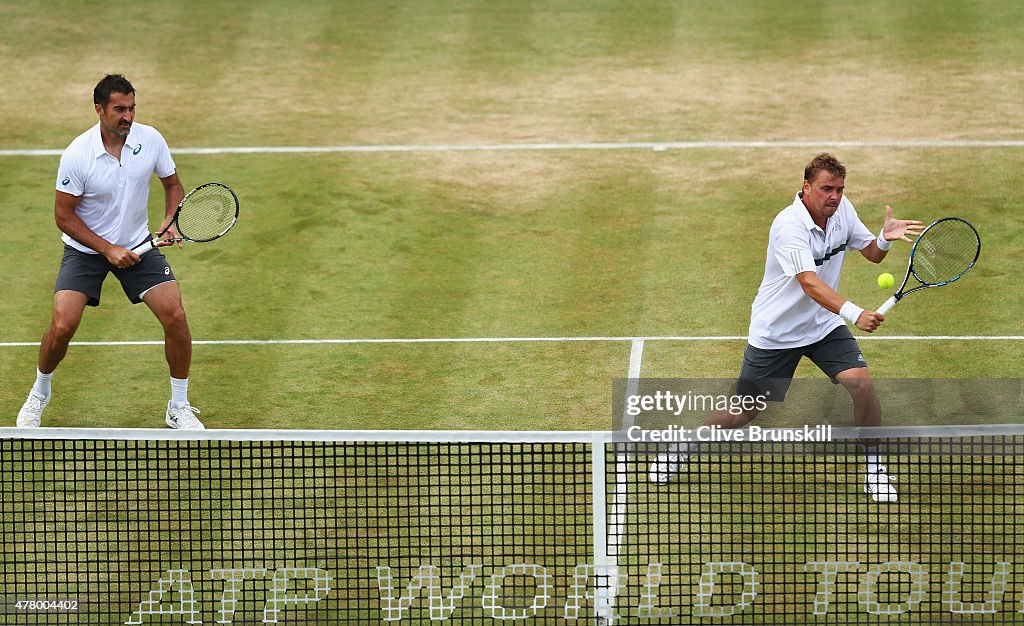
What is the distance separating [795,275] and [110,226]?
13.4 feet

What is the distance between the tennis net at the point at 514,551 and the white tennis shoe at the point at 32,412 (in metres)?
1.13

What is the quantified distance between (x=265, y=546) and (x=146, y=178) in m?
2.62

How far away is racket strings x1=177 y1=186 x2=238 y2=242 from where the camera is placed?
9.38 m

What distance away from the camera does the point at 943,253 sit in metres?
8.51

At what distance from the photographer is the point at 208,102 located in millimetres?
16562

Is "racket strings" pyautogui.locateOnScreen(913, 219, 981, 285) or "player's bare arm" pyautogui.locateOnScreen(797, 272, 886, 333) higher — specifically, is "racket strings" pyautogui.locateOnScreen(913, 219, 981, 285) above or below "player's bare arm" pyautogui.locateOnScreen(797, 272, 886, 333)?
above

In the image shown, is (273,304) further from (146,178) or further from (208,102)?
(208,102)

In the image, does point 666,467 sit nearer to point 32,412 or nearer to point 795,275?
point 795,275

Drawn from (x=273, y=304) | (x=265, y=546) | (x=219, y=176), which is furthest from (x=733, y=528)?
(x=219, y=176)

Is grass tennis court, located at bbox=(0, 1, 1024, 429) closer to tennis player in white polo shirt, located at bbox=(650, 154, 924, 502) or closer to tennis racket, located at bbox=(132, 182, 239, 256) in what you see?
tennis racket, located at bbox=(132, 182, 239, 256)

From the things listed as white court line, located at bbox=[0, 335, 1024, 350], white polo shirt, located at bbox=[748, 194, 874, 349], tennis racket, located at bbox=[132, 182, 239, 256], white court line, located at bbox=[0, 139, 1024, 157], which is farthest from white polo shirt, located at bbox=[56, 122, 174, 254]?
white court line, located at bbox=[0, 139, 1024, 157]

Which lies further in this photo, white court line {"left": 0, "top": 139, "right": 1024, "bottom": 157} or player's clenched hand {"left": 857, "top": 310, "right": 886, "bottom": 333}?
white court line {"left": 0, "top": 139, "right": 1024, "bottom": 157}

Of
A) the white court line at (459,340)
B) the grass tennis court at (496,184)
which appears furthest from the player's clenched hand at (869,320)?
the white court line at (459,340)

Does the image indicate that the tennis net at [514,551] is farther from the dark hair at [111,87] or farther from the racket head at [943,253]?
the dark hair at [111,87]
